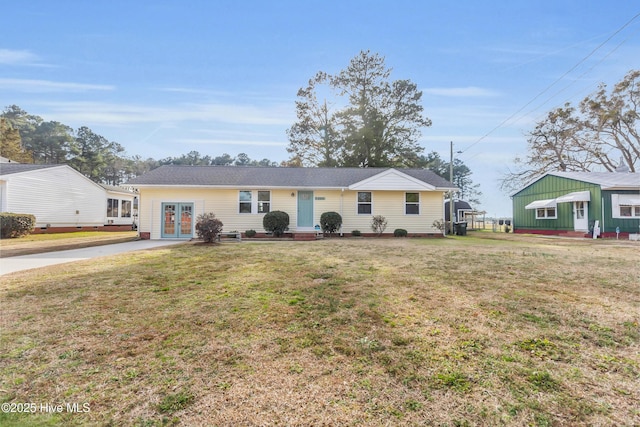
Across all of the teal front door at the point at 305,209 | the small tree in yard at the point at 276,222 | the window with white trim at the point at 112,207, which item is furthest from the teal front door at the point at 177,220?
the window with white trim at the point at 112,207

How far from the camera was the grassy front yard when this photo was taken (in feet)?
6.57

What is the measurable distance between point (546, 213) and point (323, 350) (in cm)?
2435

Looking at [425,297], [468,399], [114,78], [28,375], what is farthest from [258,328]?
[114,78]

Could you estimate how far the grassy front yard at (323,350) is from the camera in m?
2.00

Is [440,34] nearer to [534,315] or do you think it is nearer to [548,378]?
[534,315]

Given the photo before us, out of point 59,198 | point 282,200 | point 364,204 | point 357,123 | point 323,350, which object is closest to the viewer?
point 323,350

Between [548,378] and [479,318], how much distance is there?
120 centimetres

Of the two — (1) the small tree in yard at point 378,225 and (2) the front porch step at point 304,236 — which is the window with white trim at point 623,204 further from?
(2) the front porch step at point 304,236

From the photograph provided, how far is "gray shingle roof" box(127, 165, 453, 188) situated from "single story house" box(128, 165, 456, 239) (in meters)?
0.05

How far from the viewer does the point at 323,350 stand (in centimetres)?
284

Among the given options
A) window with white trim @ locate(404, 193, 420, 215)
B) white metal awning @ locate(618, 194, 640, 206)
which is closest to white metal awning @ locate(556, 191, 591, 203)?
white metal awning @ locate(618, 194, 640, 206)

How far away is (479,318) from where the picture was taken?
3.57 meters

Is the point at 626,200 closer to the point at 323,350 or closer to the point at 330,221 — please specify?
the point at 330,221

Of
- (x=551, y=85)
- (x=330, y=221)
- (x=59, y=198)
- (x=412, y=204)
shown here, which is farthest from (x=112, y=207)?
(x=551, y=85)
